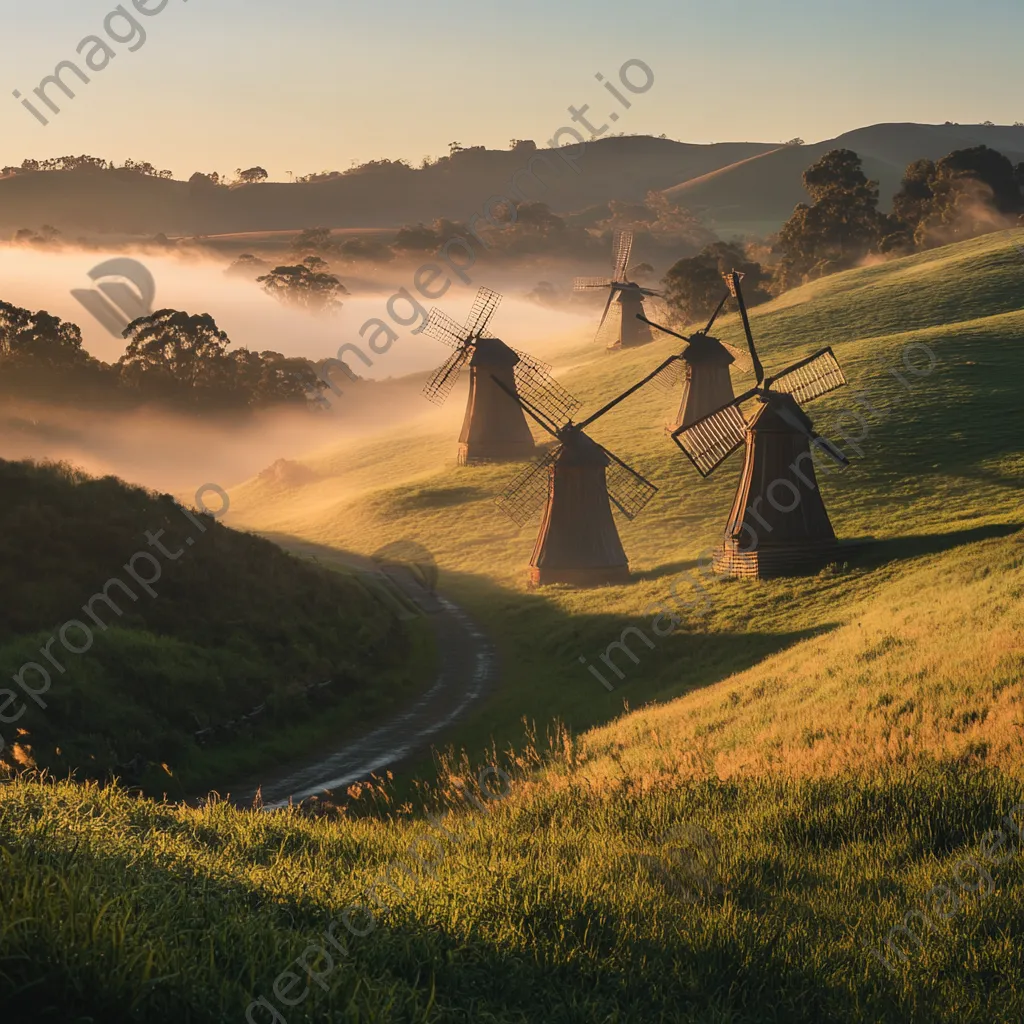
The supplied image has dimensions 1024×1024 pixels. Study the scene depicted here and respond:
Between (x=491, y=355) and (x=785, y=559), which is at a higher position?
(x=491, y=355)

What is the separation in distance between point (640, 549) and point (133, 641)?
1005 inches

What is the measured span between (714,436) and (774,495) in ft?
12.4

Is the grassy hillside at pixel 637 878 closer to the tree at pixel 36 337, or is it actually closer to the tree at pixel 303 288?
the tree at pixel 36 337

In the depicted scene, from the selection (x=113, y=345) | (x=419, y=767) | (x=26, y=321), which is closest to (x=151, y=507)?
(x=419, y=767)

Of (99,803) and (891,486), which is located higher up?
(99,803)

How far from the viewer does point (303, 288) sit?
159 m

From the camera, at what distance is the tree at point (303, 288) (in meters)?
158

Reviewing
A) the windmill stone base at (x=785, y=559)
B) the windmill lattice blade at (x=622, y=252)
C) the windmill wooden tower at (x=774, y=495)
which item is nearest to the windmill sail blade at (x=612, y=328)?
the windmill lattice blade at (x=622, y=252)

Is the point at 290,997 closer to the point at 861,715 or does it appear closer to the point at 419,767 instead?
the point at 861,715

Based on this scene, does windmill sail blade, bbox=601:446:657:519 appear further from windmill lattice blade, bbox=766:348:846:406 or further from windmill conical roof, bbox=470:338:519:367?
windmill conical roof, bbox=470:338:519:367

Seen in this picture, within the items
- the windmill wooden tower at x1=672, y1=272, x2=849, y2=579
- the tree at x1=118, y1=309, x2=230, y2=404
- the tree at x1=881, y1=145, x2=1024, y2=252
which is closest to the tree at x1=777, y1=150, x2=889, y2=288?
the tree at x1=881, y1=145, x2=1024, y2=252

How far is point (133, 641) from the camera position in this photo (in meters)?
27.0

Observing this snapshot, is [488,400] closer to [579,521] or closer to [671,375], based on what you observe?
[671,375]

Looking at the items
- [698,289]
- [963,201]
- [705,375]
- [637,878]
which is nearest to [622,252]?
[698,289]
